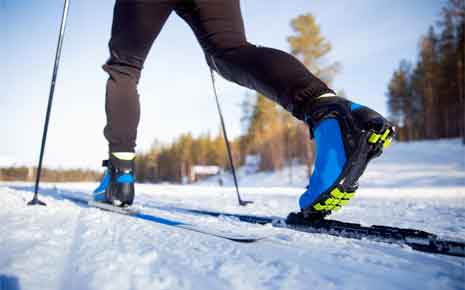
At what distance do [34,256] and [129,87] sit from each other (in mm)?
970

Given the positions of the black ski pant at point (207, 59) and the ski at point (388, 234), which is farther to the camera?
the black ski pant at point (207, 59)

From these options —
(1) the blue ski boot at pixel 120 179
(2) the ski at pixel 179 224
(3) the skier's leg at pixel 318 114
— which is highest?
(3) the skier's leg at pixel 318 114

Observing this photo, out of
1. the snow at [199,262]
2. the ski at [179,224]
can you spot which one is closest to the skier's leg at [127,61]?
the ski at [179,224]

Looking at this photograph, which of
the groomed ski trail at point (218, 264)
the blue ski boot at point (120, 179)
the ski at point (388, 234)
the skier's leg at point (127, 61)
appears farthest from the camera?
the blue ski boot at point (120, 179)

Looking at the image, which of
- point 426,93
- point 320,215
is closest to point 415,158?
point 426,93

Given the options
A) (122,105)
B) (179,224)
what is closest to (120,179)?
(122,105)

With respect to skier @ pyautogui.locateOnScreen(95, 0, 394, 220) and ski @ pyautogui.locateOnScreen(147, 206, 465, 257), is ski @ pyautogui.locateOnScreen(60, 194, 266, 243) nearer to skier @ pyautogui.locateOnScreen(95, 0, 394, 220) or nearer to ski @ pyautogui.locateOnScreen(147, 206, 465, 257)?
skier @ pyautogui.locateOnScreen(95, 0, 394, 220)

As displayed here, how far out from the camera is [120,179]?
131cm

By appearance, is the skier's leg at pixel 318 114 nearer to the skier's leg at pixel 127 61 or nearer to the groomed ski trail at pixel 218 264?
the groomed ski trail at pixel 218 264

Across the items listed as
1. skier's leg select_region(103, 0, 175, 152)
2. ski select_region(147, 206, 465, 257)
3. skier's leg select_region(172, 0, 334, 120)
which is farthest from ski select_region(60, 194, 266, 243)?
skier's leg select_region(172, 0, 334, 120)

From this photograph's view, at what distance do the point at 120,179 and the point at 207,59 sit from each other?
2.28 ft

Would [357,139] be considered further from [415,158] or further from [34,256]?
[415,158]

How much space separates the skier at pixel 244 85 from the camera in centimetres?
76

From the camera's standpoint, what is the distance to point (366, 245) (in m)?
0.65
